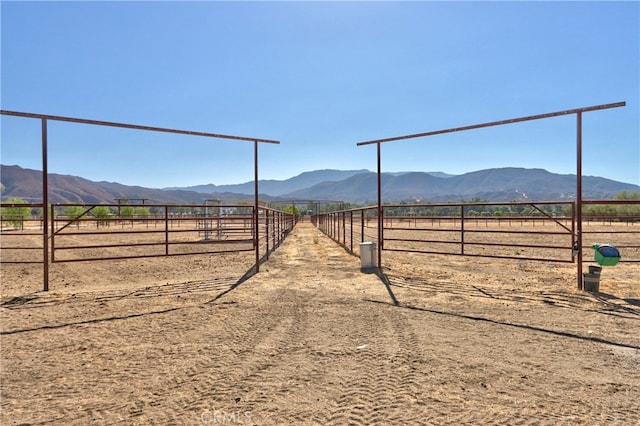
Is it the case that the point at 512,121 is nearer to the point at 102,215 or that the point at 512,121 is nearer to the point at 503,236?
the point at 503,236

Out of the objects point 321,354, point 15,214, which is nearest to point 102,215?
point 15,214

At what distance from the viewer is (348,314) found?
4.84m

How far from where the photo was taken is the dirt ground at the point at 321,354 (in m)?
2.52

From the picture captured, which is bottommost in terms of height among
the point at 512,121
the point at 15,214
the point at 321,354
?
the point at 321,354

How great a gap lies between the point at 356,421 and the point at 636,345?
3402 millimetres

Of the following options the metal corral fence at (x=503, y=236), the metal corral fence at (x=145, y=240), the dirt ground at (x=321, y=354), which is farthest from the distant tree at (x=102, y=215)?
the metal corral fence at (x=503, y=236)

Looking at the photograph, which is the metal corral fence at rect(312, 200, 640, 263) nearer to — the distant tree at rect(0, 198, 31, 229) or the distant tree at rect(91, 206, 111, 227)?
the distant tree at rect(91, 206, 111, 227)

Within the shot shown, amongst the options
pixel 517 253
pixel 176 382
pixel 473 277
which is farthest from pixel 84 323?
pixel 517 253

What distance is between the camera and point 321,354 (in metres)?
3.48

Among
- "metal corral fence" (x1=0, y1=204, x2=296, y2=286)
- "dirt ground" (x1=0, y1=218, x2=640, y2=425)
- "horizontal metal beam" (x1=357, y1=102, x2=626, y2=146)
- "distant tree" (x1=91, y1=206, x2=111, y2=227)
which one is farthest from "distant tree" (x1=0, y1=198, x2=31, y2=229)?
"horizontal metal beam" (x1=357, y1=102, x2=626, y2=146)

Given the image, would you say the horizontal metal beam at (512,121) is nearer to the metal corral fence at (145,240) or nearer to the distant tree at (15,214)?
the metal corral fence at (145,240)

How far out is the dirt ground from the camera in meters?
2.52

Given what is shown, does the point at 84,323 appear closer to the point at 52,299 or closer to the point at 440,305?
the point at 52,299

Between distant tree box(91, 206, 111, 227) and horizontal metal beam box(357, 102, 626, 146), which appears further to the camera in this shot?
distant tree box(91, 206, 111, 227)
